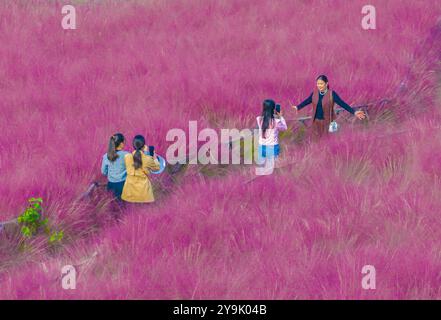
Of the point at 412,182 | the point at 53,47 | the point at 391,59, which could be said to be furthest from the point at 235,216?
the point at 53,47

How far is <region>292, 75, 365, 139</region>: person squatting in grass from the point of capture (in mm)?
6996

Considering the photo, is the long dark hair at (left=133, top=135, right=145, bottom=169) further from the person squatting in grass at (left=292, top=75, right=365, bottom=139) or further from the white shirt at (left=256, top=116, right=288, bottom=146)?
the person squatting in grass at (left=292, top=75, right=365, bottom=139)

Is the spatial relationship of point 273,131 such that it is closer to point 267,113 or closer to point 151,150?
point 267,113

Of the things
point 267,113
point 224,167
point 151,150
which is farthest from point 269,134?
point 151,150

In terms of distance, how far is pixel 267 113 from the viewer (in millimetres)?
6516

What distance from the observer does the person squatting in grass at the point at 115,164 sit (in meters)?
6.13

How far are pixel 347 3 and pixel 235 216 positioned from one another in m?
5.89

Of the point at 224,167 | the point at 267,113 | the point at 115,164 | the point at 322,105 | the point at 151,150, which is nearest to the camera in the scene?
the point at 115,164

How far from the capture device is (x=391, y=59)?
29.0 ft

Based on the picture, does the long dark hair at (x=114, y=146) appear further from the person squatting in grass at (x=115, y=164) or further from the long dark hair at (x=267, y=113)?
the long dark hair at (x=267, y=113)

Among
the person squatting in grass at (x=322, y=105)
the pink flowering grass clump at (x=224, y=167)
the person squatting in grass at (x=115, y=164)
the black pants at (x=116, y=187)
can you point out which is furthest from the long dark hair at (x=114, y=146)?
the person squatting in grass at (x=322, y=105)

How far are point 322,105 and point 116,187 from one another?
2201mm

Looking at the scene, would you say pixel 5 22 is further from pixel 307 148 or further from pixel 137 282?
pixel 137 282

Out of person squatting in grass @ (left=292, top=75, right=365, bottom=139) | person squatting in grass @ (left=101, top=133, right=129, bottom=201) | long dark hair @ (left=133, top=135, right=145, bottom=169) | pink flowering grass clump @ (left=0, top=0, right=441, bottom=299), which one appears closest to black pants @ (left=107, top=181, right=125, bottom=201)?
person squatting in grass @ (left=101, top=133, right=129, bottom=201)
